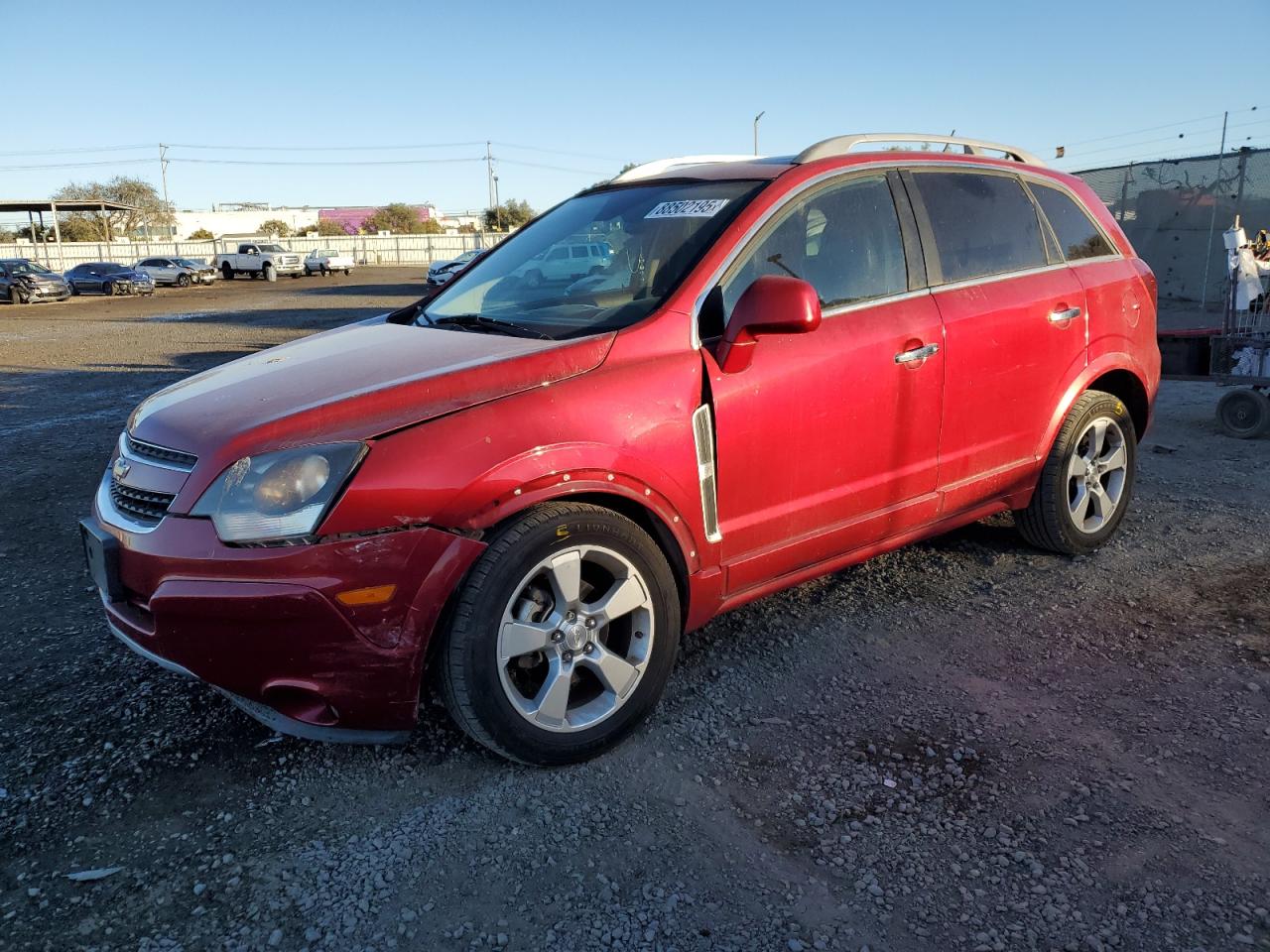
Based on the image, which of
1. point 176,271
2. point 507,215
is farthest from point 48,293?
point 507,215

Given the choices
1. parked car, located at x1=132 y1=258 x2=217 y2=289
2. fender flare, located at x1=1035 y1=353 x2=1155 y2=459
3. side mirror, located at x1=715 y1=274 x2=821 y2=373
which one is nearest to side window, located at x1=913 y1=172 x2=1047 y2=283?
fender flare, located at x1=1035 y1=353 x2=1155 y2=459

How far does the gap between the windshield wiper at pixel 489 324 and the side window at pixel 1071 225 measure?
2.60 meters

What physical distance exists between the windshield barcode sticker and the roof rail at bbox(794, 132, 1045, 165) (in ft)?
1.33

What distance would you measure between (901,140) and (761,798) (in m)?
2.77

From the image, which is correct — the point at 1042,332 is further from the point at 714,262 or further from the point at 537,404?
the point at 537,404

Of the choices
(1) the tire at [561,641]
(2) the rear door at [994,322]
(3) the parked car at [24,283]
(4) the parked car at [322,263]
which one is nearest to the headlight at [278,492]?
(1) the tire at [561,641]

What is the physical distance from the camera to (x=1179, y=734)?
9.71 feet

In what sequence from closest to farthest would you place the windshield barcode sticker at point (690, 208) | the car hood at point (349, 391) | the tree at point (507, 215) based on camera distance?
the car hood at point (349, 391) < the windshield barcode sticker at point (690, 208) < the tree at point (507, 215)

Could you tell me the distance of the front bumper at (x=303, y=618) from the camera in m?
2.46

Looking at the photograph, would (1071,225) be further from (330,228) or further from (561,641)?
(330,228)

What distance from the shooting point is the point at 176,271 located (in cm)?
4194

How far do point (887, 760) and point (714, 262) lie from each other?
1.69 m

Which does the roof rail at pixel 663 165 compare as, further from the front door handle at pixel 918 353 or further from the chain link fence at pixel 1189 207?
the chain link fence at pixel 1189 207

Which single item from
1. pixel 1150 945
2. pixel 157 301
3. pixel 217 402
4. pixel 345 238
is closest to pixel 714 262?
pixel 217 402
